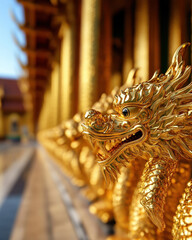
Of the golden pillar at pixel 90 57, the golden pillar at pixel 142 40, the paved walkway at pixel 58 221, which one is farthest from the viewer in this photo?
the golden pillar at pixel 90 57

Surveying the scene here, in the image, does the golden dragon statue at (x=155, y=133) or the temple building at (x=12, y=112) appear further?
the temple building at (x=12, y=112)

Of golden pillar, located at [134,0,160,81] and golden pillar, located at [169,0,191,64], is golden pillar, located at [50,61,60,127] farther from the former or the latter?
golden pillar, located at [169,0,191,64]

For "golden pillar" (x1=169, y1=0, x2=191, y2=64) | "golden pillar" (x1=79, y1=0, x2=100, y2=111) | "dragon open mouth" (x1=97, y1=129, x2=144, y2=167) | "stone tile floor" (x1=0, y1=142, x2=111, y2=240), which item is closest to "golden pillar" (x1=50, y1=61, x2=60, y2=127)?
"stone tile floor" (x1=0, y1=142, x2=111, y2=240)

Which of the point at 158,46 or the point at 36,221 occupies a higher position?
the point at 158,46

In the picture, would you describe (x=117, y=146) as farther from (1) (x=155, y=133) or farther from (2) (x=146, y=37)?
(2) (x=146, y=37)

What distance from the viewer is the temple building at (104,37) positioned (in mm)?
1007

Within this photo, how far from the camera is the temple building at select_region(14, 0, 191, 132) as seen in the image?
3.30ft

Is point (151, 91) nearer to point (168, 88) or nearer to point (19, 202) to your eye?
point (168, 88)

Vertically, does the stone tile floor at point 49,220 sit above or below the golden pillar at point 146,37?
below

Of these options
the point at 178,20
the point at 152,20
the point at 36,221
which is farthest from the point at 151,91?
the point at 36,221

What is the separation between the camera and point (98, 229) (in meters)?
0.77

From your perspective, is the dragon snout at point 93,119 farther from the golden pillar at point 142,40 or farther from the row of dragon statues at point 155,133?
the golden pillar at point 142,40

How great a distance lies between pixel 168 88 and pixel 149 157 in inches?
4.6

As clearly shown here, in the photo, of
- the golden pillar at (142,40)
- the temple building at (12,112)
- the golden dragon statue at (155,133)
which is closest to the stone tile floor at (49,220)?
the golden dragon statue at (155,133)
